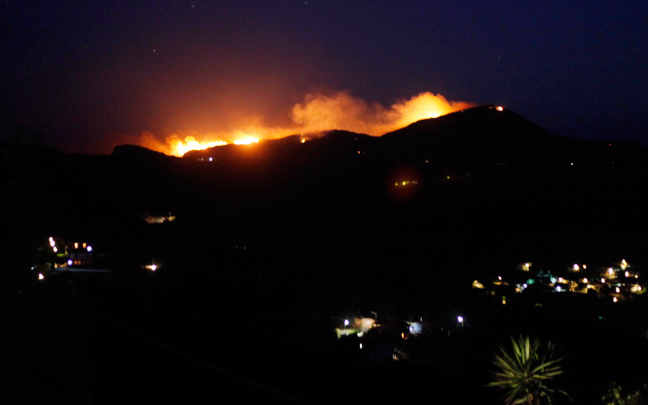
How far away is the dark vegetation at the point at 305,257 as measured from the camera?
3312 mm

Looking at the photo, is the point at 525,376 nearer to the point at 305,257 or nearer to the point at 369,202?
the point at 305,257

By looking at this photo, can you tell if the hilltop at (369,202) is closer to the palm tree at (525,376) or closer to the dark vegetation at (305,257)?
the dark vegetation at (305,257)

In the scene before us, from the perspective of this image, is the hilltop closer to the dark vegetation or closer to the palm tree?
the dark vegetation

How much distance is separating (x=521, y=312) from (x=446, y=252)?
51.8 ft

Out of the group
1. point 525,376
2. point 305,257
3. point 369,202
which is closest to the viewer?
point 525,376

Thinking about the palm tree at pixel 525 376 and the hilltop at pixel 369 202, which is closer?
the palm tree at pixel 525 376

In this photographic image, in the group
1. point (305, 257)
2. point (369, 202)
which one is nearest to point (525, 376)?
point (305, 257)

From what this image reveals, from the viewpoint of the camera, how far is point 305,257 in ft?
Result: 117

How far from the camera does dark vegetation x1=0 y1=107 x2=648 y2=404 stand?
10.9ft

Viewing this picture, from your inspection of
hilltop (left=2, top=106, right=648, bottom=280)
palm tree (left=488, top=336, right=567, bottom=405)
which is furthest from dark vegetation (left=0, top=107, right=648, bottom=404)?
palm tree (left=488, top=336, right=567, bottom=405)

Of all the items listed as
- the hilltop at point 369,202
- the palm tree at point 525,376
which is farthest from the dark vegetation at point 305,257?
the palm tree at point 525,376

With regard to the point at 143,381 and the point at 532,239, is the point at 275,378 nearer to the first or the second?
the point at 143,381

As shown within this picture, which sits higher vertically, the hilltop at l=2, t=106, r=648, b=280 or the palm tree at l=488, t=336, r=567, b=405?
the hilltop at l=2, t=106, r=648, b=280

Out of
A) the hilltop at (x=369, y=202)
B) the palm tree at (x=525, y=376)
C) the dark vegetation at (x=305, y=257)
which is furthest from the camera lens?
the hilltop at (x=369, y=202)
